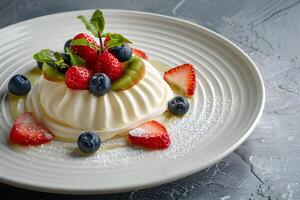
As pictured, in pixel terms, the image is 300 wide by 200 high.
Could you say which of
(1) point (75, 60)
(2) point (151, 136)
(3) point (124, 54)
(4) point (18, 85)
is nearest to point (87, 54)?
(1) point (75, 60)

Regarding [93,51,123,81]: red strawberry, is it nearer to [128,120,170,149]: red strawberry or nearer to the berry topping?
the berry topping

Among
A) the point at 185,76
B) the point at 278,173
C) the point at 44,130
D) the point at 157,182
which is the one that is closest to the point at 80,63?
the point at 44,130

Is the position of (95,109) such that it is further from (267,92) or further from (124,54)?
(267,92)

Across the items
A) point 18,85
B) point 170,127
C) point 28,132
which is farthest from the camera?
point 18,85

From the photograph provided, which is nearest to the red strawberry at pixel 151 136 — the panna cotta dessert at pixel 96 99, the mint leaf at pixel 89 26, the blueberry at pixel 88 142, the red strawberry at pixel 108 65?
the panna cotta dessert at pixel 96 99

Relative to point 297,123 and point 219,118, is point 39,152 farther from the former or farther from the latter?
point 297,123

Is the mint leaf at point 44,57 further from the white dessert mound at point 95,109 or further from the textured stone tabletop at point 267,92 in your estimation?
the textured stone tabletop at point 267,92
